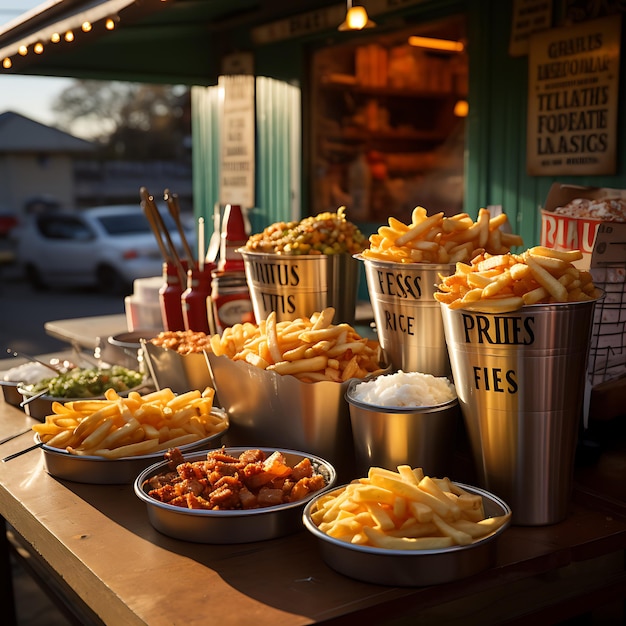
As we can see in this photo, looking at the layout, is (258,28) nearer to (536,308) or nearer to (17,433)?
(17,433)

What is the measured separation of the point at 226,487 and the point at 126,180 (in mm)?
34208

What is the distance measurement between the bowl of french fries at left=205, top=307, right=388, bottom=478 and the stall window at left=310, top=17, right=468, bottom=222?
12.3ft

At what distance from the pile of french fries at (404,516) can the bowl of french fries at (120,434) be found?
0.57 m

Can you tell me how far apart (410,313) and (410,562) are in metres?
0.71

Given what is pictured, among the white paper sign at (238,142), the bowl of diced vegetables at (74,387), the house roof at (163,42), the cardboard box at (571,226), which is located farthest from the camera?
the white paper sign at (238,142)

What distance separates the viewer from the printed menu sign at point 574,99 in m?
3.71

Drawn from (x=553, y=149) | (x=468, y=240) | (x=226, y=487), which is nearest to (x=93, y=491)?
(x=226, y=487)

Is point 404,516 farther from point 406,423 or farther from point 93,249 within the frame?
point 93,249

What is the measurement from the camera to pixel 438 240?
1.98 metres

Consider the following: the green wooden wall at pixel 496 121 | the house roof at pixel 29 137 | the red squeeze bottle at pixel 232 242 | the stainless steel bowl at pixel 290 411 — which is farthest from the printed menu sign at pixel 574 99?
the house roof at pixel 29 137

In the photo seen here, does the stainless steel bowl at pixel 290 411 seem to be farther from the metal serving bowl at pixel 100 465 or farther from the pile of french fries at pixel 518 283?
the pile of french fries at pixel 518 283

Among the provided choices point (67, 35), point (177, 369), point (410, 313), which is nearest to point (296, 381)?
point (410, 313)

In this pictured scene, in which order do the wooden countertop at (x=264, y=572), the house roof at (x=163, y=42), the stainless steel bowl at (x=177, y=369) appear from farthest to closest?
1. the house roof at (x=163, y=42)
2. the stainless steel bowl at (x=177, y=369)
3. the wooden countertop at (x=264, y=572)

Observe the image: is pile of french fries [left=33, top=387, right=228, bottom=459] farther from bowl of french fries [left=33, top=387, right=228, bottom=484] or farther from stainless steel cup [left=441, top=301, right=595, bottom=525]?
stainless steel cup [left=441, top=301, right=595, bottom=525]
